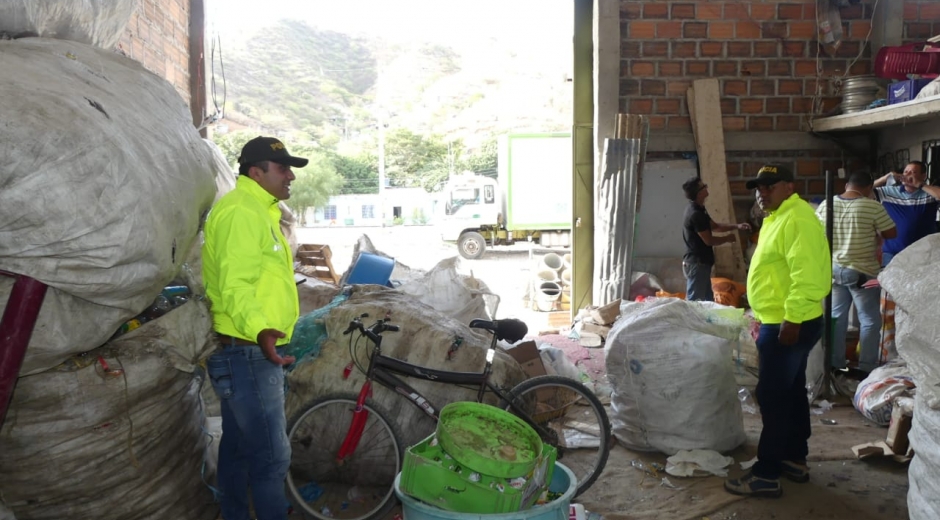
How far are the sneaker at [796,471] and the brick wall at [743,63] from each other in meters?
4.55

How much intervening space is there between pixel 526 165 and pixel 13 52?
18.6 m

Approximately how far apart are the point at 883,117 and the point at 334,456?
579 cm

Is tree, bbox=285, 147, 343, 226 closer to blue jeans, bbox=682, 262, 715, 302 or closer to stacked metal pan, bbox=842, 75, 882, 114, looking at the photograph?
stacked metal pan, bbox=842, 75, 882, 114

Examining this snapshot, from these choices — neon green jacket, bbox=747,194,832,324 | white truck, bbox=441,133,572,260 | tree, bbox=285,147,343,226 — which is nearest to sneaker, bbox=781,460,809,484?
neon green jacket, bbox=747,194,832,324

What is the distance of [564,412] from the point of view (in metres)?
4.38

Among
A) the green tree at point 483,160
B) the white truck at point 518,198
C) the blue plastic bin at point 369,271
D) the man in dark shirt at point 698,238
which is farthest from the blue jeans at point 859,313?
the green tree at point 483,160

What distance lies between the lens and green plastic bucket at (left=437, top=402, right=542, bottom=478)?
282 cm

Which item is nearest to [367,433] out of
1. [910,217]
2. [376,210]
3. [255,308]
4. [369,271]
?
[255,308]

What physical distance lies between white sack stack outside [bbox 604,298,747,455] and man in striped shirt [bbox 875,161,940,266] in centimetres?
249

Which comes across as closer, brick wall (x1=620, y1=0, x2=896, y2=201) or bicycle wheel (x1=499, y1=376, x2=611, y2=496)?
bicycle wheel (x1=499, y1=376, x2=611, y2=496)

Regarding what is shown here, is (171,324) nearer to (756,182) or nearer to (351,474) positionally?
(351,474)

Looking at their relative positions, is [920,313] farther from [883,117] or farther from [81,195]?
[883,117]

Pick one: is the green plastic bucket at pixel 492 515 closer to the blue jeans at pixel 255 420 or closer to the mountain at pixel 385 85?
the blue jeans at pixel 255 420

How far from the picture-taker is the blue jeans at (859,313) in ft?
18.9
